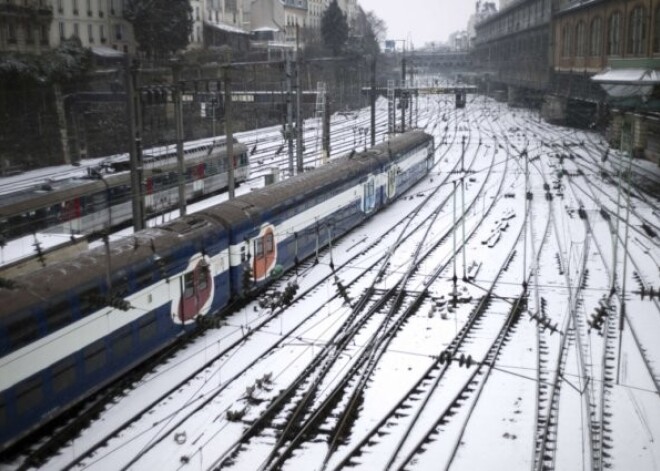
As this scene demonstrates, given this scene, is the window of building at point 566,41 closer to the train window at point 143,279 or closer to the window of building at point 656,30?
the window of building at point 656,30

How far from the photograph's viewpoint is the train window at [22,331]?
33.7ft

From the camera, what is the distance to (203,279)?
15.3m

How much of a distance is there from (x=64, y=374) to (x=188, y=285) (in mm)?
3823

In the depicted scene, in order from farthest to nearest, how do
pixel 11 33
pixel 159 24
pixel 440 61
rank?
pixel 440 61
pixel 159 24
pixel 11 33

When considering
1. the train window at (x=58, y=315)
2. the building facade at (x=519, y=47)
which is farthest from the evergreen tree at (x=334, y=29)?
the train window at (x=58, y=315)

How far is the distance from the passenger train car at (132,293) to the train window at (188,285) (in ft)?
0.07

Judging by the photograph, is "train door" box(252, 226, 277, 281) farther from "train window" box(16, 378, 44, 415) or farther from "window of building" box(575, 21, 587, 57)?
"window of building" box(575, 21, 587, 57)

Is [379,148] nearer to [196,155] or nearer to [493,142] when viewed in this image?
[196,155]

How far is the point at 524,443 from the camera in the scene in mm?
11062

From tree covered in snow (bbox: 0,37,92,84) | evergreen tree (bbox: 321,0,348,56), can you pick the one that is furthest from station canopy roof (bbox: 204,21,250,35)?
tree covered in snow (bbox: 0,37,92,84)

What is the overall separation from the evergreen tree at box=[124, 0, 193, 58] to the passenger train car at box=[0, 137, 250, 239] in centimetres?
1974

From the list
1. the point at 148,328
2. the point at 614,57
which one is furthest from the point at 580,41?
the point at 148,328

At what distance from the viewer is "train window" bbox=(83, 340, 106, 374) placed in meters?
11.8

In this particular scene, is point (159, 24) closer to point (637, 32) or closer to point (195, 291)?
point (637, 32)
